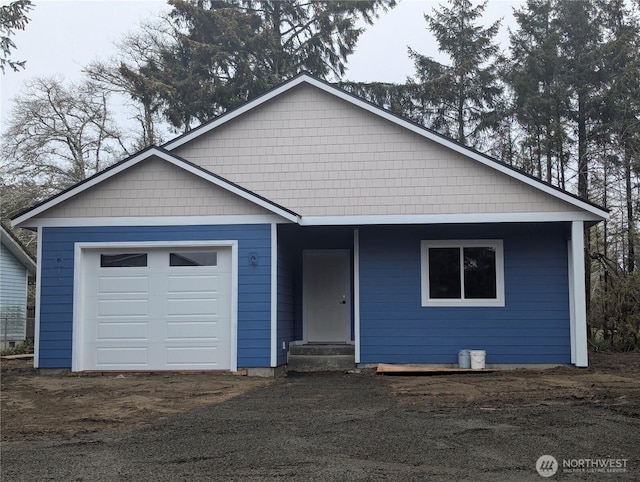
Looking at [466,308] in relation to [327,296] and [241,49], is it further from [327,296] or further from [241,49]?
[241,49]

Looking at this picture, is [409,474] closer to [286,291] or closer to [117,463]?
[117,463]

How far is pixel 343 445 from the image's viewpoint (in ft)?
21.8

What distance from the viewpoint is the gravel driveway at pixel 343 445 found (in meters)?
5.70

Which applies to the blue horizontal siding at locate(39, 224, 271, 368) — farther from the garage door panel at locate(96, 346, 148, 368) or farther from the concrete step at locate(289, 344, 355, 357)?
the concrete step at locate(289, 344, 355, 357)

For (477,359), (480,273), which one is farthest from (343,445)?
(480,273)

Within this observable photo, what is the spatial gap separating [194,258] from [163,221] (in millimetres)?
855

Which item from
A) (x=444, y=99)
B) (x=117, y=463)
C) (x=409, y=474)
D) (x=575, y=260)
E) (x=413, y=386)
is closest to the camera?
(x=409, y=474)

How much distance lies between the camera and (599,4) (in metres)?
26.5

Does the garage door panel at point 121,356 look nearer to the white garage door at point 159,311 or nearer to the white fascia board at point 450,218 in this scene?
the white garage door at point 159,311

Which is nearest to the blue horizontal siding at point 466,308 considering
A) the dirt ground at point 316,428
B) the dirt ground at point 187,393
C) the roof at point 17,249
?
the dirt ground at point 187,393

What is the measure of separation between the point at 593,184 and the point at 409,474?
2232 centimetres

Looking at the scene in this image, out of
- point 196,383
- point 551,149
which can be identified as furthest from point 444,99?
point 196,383

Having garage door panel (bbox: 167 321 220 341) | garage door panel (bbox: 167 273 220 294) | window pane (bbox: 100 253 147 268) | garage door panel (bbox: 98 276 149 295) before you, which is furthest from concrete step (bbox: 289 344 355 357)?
window pane (bbox: 100 253 147 268)

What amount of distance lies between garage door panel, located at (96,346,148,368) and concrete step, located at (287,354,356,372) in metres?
2.80
